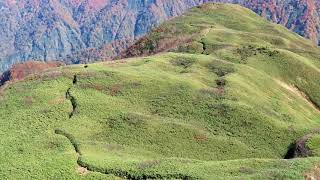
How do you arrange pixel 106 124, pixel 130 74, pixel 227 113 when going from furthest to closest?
pixel 130 74
pixel 227 113
pixel 106 124

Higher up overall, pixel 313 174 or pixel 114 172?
pixel 313 174

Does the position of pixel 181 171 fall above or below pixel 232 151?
above

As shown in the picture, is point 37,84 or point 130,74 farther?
point 130,74

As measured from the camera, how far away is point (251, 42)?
4227 inches

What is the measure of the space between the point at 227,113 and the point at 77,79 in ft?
71.4

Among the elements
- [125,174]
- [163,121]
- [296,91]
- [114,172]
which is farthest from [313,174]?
[296,91]

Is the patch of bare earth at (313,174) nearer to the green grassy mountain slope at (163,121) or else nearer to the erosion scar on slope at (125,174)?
the green grassy mountain slope at (163,121)

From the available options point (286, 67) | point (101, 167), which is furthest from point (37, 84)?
point (286, 67)

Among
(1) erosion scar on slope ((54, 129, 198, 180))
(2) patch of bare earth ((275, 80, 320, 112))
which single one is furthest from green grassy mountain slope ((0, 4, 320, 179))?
(2) patch of bare earth ((275, 80, 320, 112))

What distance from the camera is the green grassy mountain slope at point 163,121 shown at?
45.2 m

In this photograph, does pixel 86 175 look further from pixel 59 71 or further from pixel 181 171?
pixel 59 71

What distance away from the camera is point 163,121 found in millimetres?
60125

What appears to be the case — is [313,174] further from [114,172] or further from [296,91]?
[296,91]

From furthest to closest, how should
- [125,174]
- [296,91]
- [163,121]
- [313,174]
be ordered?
[296,91], [163,121], [125,174], [313,174]
